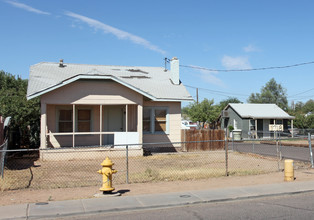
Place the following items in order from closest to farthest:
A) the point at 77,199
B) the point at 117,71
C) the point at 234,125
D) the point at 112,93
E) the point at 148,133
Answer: the point at 77,199 < the point at 112,93 < the point at 148,133 < the point at 117,71 < the point at 234,125

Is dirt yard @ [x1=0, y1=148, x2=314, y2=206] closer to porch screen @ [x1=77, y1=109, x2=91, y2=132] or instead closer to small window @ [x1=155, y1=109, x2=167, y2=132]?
porch screen @ [x1=77, y1=109, x2=91, y2=132]

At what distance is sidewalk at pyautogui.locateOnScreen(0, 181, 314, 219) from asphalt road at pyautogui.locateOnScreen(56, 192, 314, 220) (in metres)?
0.20

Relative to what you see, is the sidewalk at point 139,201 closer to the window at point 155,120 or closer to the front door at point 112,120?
the window at point 155,120

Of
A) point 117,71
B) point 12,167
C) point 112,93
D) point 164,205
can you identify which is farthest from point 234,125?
point 164,205

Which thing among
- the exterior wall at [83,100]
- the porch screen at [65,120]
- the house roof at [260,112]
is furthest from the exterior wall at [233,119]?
the porch screen at [65,120]

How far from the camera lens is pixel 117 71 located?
2233cm

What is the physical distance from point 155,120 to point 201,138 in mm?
3336

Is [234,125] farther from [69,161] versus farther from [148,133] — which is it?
[69,161]

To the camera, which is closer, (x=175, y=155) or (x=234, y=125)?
(x=175, y=155)

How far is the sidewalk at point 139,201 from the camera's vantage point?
7.23 m

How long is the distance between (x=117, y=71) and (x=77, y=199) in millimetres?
14739

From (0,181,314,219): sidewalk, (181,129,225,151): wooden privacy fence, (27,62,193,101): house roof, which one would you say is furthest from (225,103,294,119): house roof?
(0,181,314,219): sidewalk

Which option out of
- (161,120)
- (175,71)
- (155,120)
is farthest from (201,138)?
(175,71)

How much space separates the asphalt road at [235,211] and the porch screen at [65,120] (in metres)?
11.9
